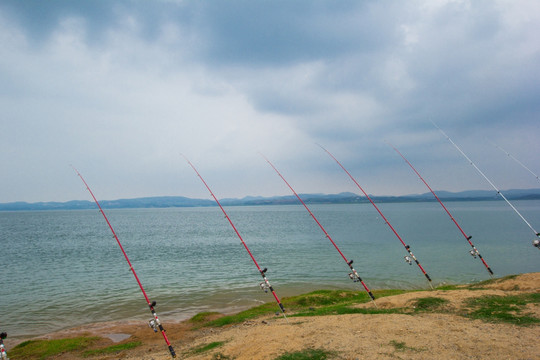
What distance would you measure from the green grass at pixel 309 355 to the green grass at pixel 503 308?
5594 millimetres

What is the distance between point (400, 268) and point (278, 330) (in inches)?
942

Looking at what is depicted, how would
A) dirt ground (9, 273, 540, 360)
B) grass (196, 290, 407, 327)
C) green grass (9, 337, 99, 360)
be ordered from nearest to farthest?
dirt ground (9, 273, 540, 360) < green grass (9, 337, 99, 360) < grass (196, 290, 407, 327)

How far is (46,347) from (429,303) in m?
17.9

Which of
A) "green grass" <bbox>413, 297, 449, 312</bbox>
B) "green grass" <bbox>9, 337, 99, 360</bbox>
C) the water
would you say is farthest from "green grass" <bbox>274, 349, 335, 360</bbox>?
the water

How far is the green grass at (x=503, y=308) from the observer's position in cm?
944

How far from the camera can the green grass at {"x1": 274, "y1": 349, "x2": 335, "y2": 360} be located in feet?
26.1

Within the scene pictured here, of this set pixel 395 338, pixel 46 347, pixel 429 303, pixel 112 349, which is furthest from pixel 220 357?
pixel 46 347

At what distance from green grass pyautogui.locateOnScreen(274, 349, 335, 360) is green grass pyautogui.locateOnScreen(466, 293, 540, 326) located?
5594mm

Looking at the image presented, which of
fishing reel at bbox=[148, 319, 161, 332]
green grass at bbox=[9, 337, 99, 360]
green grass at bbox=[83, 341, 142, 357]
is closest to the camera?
fishing reel at bbox=[148, 319, 161, 332]

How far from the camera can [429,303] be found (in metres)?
12.1

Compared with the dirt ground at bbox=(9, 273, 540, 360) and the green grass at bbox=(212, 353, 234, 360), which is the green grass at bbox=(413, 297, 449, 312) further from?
the green grass at bbox=(212, 353, 234, 360)

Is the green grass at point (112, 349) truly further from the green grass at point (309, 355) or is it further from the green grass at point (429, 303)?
the green grass at point (429, 303)

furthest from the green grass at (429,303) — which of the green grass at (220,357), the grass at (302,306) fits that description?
the green grass at (220,357)

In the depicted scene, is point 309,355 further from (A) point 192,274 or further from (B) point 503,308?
(A) point 192,274
